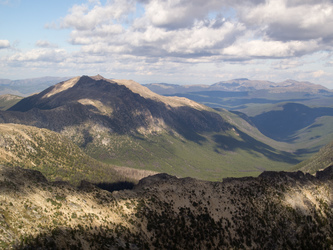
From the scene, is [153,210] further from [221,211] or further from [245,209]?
[245,209]

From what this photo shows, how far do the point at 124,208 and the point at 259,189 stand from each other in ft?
262

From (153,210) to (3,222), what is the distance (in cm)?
6252

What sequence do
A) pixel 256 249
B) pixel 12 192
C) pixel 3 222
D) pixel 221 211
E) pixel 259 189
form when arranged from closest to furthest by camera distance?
pixel 3 222 < pixel 12 192 < pixel 256 249 < pixel 221 211 < pixel 259 189

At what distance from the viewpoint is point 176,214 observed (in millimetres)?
120312

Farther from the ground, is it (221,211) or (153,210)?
(153,210)

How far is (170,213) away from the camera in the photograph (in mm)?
119375

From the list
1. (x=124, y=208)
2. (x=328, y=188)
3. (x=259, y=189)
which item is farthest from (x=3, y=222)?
(x=328, y=188)

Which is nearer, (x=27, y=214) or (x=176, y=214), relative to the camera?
(x=27, y=214)

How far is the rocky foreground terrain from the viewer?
80.8m

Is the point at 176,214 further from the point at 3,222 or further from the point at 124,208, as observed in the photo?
the point at 3,222

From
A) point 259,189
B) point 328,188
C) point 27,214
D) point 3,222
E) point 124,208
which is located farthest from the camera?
point 328,188

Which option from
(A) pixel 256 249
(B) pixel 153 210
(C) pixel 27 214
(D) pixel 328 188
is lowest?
(A) pixel 256 249

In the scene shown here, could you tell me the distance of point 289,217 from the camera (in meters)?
136

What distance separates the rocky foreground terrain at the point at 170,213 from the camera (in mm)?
80812
